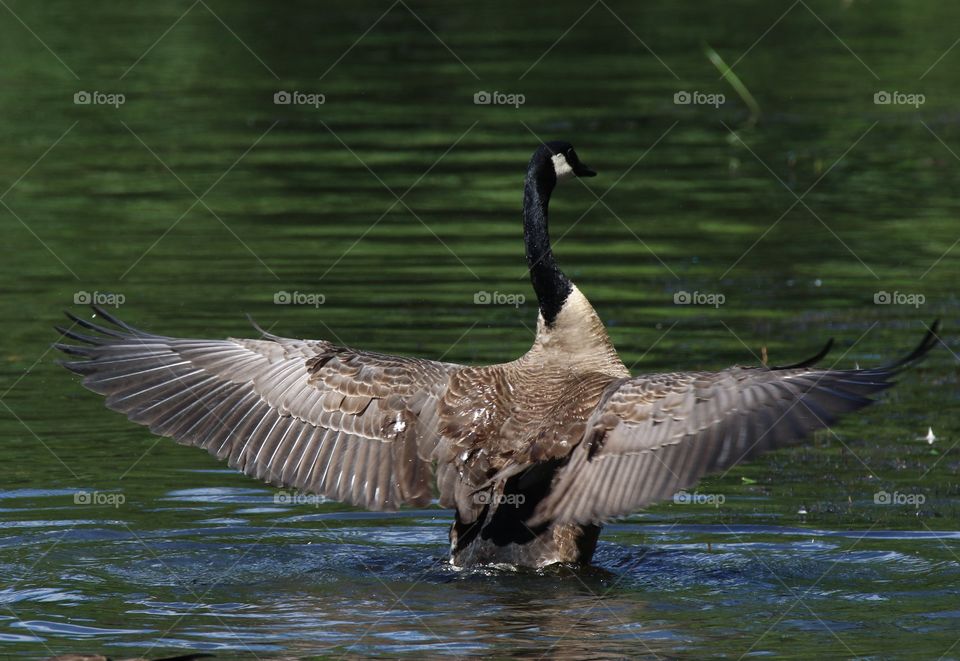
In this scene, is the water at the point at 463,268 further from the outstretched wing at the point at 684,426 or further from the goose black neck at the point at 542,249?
the goose black neck at the point at 542,249

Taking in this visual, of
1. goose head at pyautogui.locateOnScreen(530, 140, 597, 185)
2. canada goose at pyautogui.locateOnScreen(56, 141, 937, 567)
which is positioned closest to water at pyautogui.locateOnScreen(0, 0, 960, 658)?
canada goose at pyautogui.locateOnScreen(56, 141, 937, 567)

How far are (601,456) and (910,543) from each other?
1.98m

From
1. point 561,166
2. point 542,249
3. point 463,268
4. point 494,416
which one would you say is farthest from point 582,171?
point 463,268

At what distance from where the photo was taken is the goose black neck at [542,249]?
10.1 metres

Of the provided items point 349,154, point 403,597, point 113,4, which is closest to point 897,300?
point 403,597

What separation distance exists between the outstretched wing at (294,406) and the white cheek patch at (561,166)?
75.8 inches

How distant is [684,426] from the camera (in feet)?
28.3

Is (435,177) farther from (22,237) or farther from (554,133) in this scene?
(22,237)

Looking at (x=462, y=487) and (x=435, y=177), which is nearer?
(x=462, y=487)

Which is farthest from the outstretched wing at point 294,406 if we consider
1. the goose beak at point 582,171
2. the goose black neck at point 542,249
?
the goose beak at point 582,171

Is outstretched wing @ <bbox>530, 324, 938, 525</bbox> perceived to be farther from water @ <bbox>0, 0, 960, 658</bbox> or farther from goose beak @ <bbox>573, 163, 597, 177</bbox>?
goose beak @ <bbox>573, 163, 597, 177</bbox>

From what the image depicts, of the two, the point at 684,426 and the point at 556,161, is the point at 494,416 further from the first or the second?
the point at 556,161

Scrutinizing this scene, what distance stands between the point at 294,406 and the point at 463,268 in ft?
19.0

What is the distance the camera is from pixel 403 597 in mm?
8648
